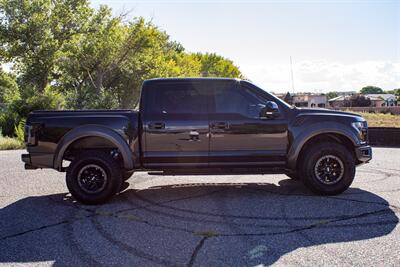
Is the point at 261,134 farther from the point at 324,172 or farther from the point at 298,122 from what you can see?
the point at 324,172

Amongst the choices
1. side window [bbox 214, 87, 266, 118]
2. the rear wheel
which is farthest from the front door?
the rear wheel

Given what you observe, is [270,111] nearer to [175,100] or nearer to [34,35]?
[175,100]

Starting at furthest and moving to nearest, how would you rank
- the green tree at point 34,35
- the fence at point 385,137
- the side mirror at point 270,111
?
1. the green tree at point 34,35
2. the fence at point 385,137
3. the side mirror at point 270,111

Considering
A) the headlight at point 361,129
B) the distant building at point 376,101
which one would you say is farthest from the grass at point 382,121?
the distant building at point 376,101

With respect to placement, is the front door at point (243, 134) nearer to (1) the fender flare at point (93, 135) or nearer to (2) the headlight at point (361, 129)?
(2) the headlight at point (361, 129)

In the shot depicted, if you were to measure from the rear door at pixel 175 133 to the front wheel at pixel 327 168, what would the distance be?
167cm

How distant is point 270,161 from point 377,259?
277 cm

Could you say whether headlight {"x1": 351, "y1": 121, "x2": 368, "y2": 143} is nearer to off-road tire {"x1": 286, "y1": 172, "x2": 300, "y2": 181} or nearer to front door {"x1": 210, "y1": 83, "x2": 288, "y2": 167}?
front door {"x1": 210, "y1": 83, "x2": 288, "y2": 167}

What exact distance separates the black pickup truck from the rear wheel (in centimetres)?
2

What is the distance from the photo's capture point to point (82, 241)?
15.3 feet

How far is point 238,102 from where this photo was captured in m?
6.65

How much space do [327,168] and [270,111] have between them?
1.36 meters

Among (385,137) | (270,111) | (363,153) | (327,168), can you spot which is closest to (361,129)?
(363,153)

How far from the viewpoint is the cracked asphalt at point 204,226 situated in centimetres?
417
